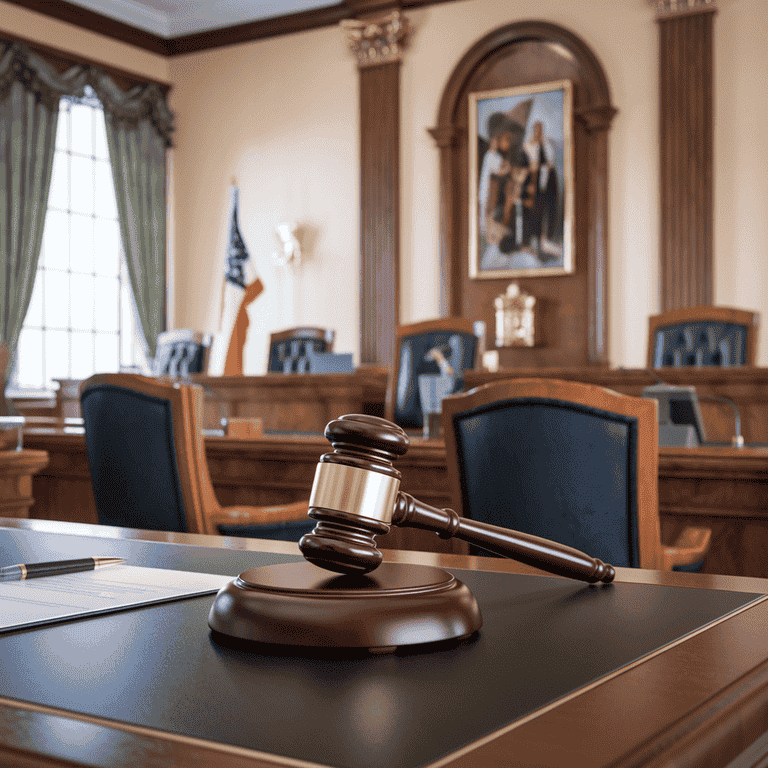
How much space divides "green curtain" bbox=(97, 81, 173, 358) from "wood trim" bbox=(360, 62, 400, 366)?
82.9 inches

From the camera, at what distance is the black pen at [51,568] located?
863mm

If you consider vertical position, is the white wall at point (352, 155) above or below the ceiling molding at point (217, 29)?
below

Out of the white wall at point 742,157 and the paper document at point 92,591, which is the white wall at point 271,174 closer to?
the white wall at point 742,157

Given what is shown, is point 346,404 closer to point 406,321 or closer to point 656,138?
point 406,321

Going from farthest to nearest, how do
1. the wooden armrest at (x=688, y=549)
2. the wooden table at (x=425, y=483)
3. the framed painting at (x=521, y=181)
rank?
the framed painting at (x=521, y=181)
the wooden table at (x=425, y=483)
the wooden armrest at (x=688, y=549)

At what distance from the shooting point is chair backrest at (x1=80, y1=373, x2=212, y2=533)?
243cm

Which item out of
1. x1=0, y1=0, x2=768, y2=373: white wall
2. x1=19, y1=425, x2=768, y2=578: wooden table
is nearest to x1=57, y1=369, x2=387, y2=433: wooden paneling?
x1=19, y1=425, x2=768, y2=578: wooden table

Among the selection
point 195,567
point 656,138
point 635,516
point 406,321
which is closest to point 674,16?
point 656,138

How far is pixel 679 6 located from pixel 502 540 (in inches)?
280

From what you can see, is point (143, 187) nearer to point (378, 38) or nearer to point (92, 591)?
point (378, 38)

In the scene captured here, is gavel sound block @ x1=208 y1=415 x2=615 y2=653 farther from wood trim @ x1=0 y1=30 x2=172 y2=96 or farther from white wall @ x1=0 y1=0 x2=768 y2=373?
wood trim @ x1=0 y1=30 x2=172 y2=96

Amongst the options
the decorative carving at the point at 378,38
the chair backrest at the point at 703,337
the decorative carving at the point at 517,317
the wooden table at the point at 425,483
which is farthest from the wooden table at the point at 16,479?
the decorative carving at the point at 378,38

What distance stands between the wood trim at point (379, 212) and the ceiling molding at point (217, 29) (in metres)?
0.51

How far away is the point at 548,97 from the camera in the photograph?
7.54 meters
